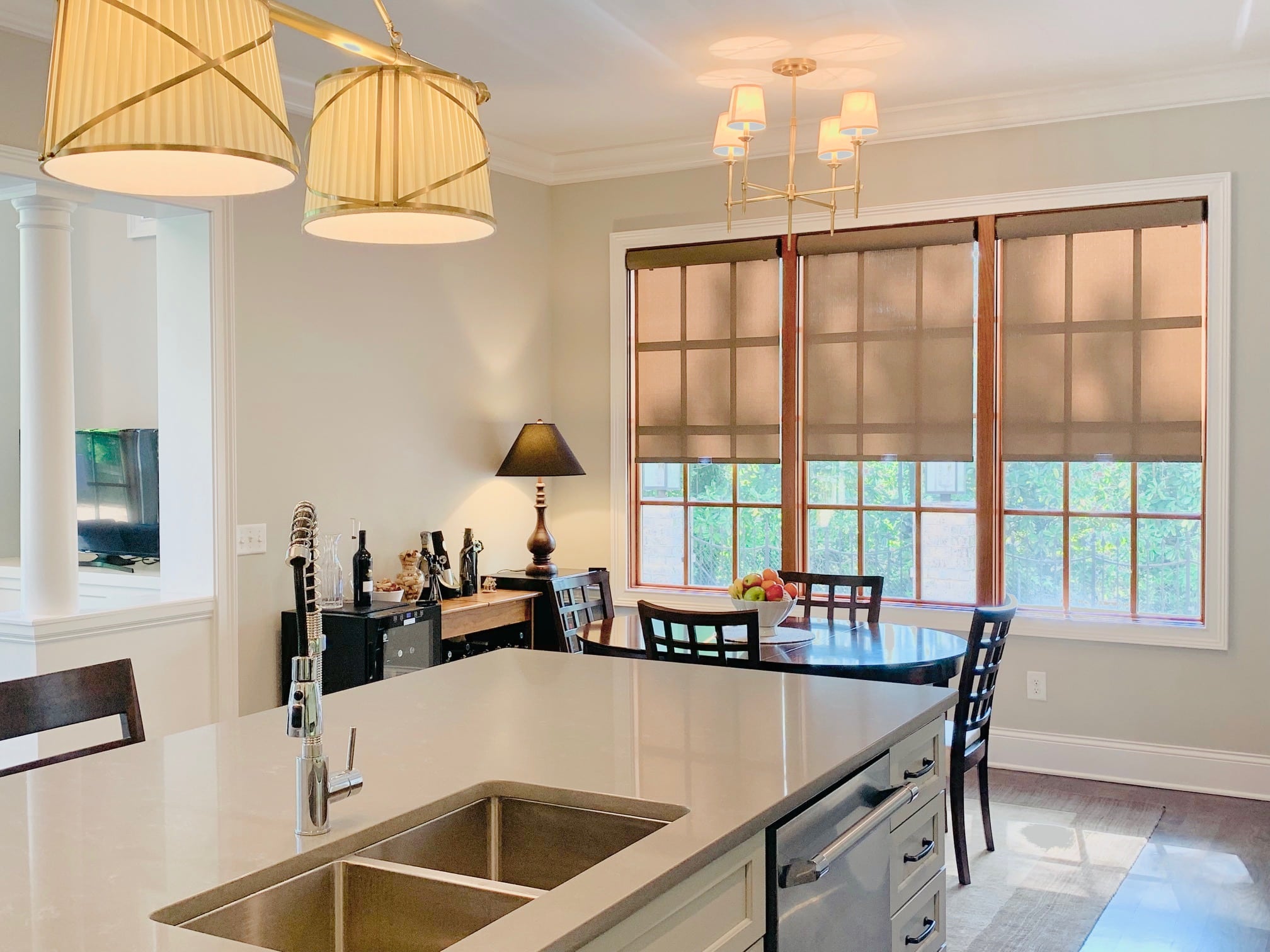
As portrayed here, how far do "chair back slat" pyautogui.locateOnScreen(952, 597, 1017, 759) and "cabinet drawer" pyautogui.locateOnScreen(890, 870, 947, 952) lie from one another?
3.75 ft

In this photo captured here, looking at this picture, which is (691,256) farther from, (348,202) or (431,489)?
(348,202)

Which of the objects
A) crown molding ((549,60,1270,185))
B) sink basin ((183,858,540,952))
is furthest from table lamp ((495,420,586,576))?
sink basin ((183,858,540,952))

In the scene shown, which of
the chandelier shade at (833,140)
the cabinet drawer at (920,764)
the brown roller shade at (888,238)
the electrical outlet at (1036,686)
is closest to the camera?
the cabinet drawer at (920,764)

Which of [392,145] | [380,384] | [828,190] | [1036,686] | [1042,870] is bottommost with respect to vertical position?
Result: [1042,870]

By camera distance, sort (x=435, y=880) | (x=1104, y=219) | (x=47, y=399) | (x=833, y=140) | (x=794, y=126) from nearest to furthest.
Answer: (x=435, y=880) → (x=47, y=399) → (x=833, y=140) → (x=794, y=126) → (x=1104, y=219)

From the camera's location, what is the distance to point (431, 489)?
530 centimetres

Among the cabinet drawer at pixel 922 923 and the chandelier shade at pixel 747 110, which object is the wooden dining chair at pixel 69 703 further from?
the chandelier shade at pixel 747 110

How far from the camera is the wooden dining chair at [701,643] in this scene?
339cm

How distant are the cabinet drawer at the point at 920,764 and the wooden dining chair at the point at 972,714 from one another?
3.95 ft

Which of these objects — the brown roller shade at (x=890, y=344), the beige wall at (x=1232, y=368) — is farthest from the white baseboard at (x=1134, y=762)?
the brown roller shade at (x=890, y=344)

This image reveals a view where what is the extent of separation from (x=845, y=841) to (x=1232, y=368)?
3.52 metres

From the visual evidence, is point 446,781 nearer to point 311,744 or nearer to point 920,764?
Result: point 311,744

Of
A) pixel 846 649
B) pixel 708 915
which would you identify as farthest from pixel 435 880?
pixel 846 649

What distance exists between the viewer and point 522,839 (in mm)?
1736
